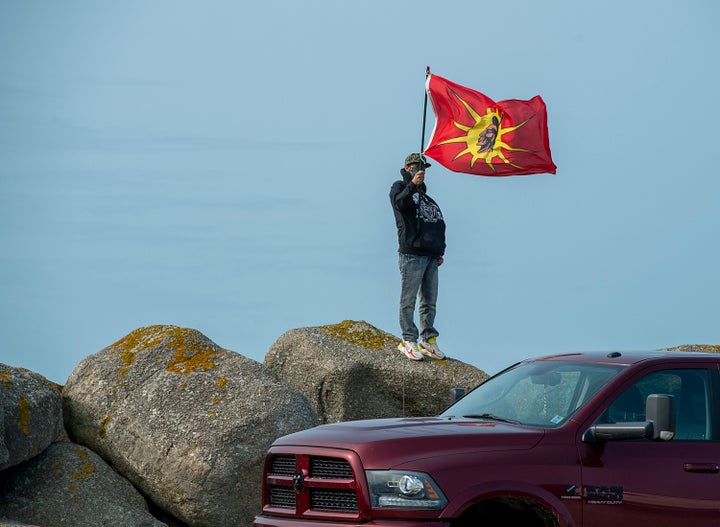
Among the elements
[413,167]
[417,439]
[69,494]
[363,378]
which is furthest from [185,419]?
[417,439]

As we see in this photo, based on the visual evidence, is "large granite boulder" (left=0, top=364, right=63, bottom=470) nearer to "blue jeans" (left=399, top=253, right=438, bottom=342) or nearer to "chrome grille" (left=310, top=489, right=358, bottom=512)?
"chrome grille" (left=310, top=489, right=358, bottom=512)

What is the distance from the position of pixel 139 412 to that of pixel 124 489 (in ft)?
2.63

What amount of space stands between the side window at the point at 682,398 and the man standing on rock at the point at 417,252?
21.3ft

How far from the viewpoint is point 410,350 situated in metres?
14.1

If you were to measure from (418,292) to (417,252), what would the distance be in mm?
578

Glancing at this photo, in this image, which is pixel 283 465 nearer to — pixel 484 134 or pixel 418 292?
pixel 418 292

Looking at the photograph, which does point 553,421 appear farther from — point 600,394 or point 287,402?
point 287,402

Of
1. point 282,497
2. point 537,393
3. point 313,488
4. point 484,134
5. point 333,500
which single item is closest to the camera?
point 333,500

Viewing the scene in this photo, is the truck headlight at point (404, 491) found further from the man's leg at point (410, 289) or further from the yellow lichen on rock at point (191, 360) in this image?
the man's leg at point (410, 289)

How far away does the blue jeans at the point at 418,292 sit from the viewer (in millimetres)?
14250

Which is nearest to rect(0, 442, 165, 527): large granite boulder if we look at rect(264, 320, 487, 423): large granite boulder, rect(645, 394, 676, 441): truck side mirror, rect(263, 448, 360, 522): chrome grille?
rect(264, 320, 487, 423): large granite boulder

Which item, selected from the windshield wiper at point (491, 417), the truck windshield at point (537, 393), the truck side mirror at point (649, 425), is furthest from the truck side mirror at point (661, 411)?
the windshield wiper at point (491, 417)

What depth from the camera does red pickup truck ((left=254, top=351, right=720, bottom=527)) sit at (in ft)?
22.2

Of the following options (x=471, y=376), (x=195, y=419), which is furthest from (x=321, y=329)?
(x=195, y=419)
